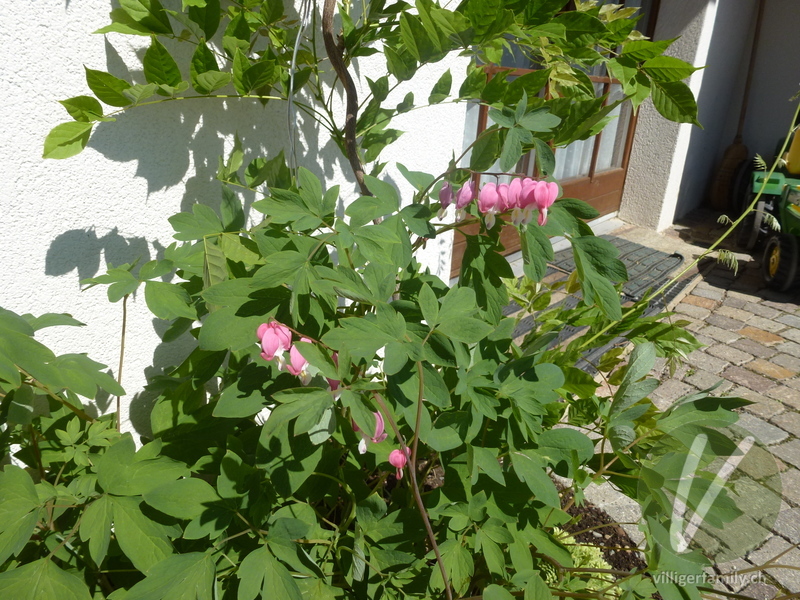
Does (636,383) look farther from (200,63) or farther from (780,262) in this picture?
(780,262)

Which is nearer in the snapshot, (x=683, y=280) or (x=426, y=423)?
(x=426, y=423)

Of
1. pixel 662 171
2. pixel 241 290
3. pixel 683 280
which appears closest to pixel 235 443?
pixel 241 290

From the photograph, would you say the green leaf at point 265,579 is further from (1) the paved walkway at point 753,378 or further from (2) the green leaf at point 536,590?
(1) the paved walkway at point 753,378

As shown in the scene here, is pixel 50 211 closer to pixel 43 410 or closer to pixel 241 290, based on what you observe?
pixel 43 410

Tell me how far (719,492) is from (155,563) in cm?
88

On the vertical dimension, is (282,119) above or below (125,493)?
above

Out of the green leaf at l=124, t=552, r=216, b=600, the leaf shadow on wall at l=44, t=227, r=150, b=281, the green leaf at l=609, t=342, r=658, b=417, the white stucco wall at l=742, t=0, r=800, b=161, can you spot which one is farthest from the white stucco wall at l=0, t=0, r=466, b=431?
the white stucco wall at l=742, t=0, r=800, b=161

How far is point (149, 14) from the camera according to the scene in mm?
1095

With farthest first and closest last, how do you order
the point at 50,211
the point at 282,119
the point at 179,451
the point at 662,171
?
1. the point at 662,171
2. the point at 282,119
3. the point at 50,211
4. the point at 179,451

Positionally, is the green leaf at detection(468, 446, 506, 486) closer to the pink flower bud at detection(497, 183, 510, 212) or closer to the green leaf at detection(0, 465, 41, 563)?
the pink flower bud at detection(497, 183, 510, 212)

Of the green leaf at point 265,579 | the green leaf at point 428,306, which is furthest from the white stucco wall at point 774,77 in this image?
the green leaf at point 265,579

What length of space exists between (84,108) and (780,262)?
14.3 feet

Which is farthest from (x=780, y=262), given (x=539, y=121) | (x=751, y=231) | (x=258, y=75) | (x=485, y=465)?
(x=258, y=75)

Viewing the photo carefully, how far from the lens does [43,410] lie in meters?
1.21
